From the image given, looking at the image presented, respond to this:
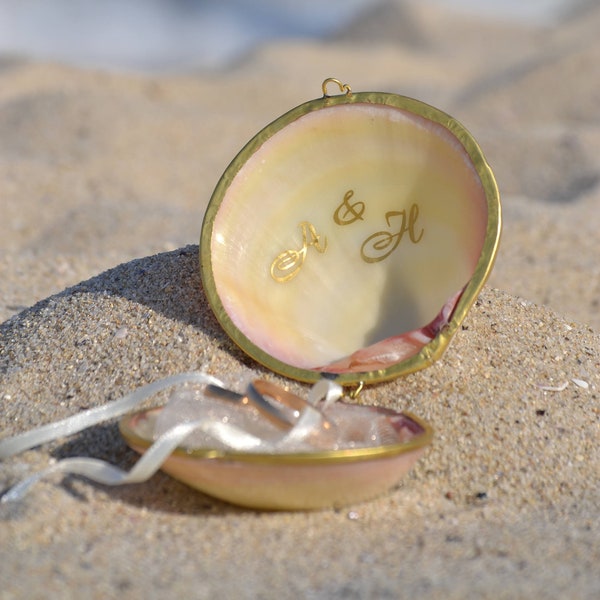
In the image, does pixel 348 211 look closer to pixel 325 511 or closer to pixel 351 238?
pixel 351 238

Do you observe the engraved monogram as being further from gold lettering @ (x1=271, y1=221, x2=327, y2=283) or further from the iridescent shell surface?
the iridescent shell surface

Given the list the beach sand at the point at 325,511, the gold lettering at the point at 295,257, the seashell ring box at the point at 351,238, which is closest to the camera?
the beach sand at the point at 325,511

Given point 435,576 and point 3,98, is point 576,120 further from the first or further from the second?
point 435,576

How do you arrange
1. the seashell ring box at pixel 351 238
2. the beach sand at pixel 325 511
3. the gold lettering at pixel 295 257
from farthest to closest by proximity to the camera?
the gold lettering at pixel 295 257
the seashell ring box at pixel 351 238
the beach sand at pixel 325 511

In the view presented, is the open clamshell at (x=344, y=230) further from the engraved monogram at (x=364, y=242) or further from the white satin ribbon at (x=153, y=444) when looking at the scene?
the white satin ribbon at (x=153, y=444)

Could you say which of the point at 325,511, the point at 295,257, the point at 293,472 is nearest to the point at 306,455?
the point at 293,472

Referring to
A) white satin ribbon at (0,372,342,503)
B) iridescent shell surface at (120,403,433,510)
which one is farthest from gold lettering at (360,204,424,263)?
iridescent shell surface at (120,403,433,510)

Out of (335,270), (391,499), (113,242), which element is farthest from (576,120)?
(391,499)

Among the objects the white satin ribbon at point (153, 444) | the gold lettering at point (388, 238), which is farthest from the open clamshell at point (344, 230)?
the white satin ribbon at point (153, 444)

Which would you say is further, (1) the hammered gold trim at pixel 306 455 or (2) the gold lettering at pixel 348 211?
(2) the gold lettering at pixel 348 211
